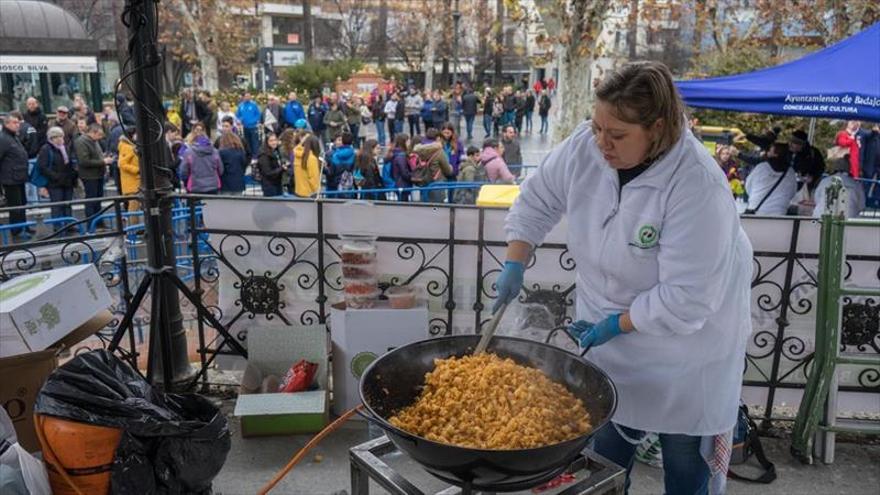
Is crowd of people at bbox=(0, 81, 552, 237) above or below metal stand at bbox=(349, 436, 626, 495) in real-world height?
above

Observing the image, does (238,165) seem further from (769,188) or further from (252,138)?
(252,138)

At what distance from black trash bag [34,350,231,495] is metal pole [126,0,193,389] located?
119 cm

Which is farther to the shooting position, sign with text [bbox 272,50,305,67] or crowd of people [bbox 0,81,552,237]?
sign with text [bbox 272,50,305,67]

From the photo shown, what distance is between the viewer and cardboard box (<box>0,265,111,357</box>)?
3299 millimetres

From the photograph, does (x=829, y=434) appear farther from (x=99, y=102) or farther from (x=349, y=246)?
(x=99, y=102)

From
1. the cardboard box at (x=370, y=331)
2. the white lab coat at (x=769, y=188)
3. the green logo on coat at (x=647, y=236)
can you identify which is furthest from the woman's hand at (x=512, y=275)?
the white lab coat at (x=769, y=188)

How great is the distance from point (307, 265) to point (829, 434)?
3008 millimetres

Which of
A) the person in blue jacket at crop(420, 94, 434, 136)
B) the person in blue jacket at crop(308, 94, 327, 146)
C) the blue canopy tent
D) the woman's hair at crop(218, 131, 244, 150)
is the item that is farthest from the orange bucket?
the person in blue jacket at crop(420, 94, 434, 136)

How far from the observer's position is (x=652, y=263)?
2.13m

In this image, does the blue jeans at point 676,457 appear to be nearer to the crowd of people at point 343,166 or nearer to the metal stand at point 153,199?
the metal stand at point 153,199

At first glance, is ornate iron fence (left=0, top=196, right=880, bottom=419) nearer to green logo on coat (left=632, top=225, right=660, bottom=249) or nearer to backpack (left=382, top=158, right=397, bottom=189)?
green logo on coat (left=632, top=225, right=660, bottom=249)

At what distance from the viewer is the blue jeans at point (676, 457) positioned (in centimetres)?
240

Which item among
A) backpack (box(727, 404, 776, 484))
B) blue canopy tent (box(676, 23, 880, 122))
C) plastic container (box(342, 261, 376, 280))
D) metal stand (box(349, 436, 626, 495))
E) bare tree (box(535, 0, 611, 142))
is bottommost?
backpack (box(727, 404, 776, 484))

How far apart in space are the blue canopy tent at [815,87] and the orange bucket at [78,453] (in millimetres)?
5325
